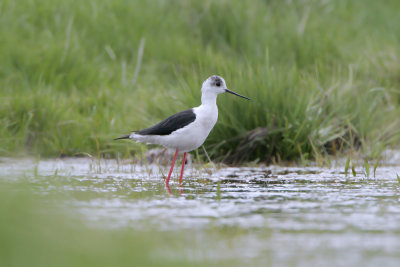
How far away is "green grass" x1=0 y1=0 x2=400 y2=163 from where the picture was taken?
817 centimetres

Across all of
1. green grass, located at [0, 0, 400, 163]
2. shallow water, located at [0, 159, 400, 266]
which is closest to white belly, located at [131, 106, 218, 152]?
shallow water, located at [0, 159, 400, 266]

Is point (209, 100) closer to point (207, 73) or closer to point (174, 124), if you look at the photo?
point (174, 124)

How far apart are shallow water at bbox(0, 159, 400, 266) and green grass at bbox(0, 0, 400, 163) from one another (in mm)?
956

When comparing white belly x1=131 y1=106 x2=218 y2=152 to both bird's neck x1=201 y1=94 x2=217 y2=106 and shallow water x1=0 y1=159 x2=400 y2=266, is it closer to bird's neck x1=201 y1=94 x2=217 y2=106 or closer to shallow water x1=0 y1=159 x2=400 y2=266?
bird's neck x1=201 y1=94 x2=217 y2=106

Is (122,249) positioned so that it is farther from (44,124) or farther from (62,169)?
(44,124)

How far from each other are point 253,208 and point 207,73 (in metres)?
4.15

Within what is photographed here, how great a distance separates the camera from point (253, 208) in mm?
4758

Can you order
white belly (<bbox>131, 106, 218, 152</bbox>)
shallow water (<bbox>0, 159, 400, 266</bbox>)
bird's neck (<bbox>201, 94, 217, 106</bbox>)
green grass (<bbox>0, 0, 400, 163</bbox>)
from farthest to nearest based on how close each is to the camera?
1. green grass (<bbox>0, 0, 400, 163</bbox>)
2. bird's neck (<bbox>201, 94, 217, 106</bbox>)
3. white belly (<bbox>131, 106, 218, 152</bbox>)
4. shallow water (<bbox>0, 159, 400, 266</bbox>)

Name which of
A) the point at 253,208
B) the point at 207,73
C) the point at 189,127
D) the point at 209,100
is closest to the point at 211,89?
the point at 209,100

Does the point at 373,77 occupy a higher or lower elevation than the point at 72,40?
lower

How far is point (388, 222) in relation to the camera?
423cm

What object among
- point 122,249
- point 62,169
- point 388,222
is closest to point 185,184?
point 62,169

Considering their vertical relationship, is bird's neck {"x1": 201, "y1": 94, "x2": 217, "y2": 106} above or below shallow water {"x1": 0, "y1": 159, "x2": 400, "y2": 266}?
above

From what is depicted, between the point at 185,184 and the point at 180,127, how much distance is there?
1.97 feet
